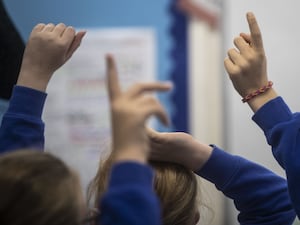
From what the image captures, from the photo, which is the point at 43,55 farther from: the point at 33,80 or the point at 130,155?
the point at 130,155

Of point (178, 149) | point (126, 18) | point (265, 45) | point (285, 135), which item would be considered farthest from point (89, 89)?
point (285, 135)

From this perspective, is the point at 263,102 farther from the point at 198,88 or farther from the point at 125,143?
the point at 198,88

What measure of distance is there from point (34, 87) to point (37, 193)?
204 millimetres

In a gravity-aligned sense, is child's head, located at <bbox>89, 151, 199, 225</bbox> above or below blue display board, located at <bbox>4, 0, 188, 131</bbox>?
below

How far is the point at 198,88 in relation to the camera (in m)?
1.62

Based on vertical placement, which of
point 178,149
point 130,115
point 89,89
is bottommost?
point 89,89

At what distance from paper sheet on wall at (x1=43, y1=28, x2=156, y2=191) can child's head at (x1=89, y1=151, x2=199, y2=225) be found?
99 cm

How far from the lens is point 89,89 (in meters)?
1.74

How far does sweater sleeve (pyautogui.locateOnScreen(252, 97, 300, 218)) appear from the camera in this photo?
0.60 meters

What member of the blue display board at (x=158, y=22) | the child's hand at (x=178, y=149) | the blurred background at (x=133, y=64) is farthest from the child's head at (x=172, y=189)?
the blue display board at (x=158, y=22)

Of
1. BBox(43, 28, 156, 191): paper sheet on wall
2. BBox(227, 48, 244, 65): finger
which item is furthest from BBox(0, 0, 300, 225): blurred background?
BBox(227, 48, 244, 65): finger

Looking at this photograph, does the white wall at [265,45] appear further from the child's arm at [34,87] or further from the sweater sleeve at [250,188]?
the child's arm at [34,87]

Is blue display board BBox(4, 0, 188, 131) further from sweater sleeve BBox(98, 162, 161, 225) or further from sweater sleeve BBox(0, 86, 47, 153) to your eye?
sweater sleeve BBox(98, 162, 161, 225)

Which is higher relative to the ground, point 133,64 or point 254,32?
point 254,32
